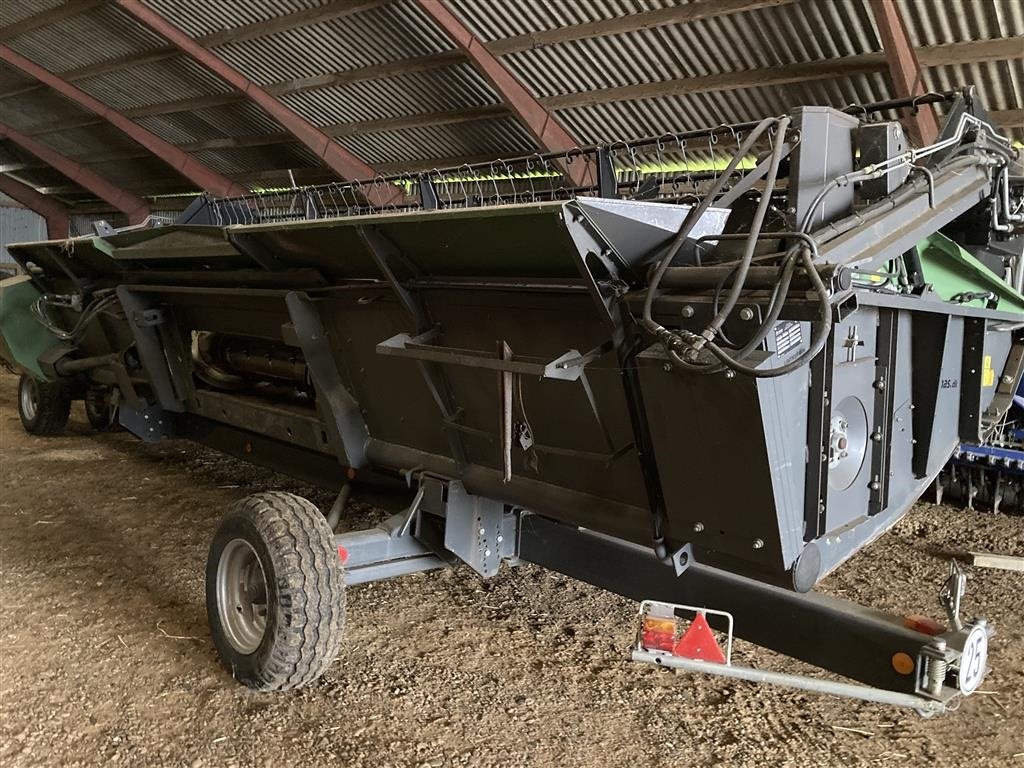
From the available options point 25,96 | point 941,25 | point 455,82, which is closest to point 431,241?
point 941,25

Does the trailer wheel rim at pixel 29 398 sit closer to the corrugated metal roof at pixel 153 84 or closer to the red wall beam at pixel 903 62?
the red wall beam at pixel 903 62

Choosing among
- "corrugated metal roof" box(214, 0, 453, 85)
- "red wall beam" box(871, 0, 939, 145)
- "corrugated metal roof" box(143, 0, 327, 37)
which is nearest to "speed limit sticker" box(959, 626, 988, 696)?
"red wall beam" box(871, 0, 939, 145)

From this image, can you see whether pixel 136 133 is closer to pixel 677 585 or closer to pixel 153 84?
pixel 153 84

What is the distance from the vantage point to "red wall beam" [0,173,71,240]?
25.3 meters

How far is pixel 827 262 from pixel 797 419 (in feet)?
1.49

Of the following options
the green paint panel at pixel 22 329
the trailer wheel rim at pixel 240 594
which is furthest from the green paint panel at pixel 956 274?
the green paint panel at pixel 22 329

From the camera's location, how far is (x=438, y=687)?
3379 mm

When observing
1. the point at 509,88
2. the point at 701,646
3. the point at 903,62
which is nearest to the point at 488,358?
the point at 701,646

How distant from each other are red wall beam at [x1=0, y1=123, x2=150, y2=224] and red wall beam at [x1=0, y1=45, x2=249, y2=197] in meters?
3.53

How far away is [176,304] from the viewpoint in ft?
17.3

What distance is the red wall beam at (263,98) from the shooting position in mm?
13555

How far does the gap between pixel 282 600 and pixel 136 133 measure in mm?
17438

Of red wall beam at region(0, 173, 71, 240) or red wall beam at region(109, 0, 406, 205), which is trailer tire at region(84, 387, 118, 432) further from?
red wall beam at region(0, 173, 71, 240)

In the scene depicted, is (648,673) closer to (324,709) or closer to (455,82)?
(324,709)
